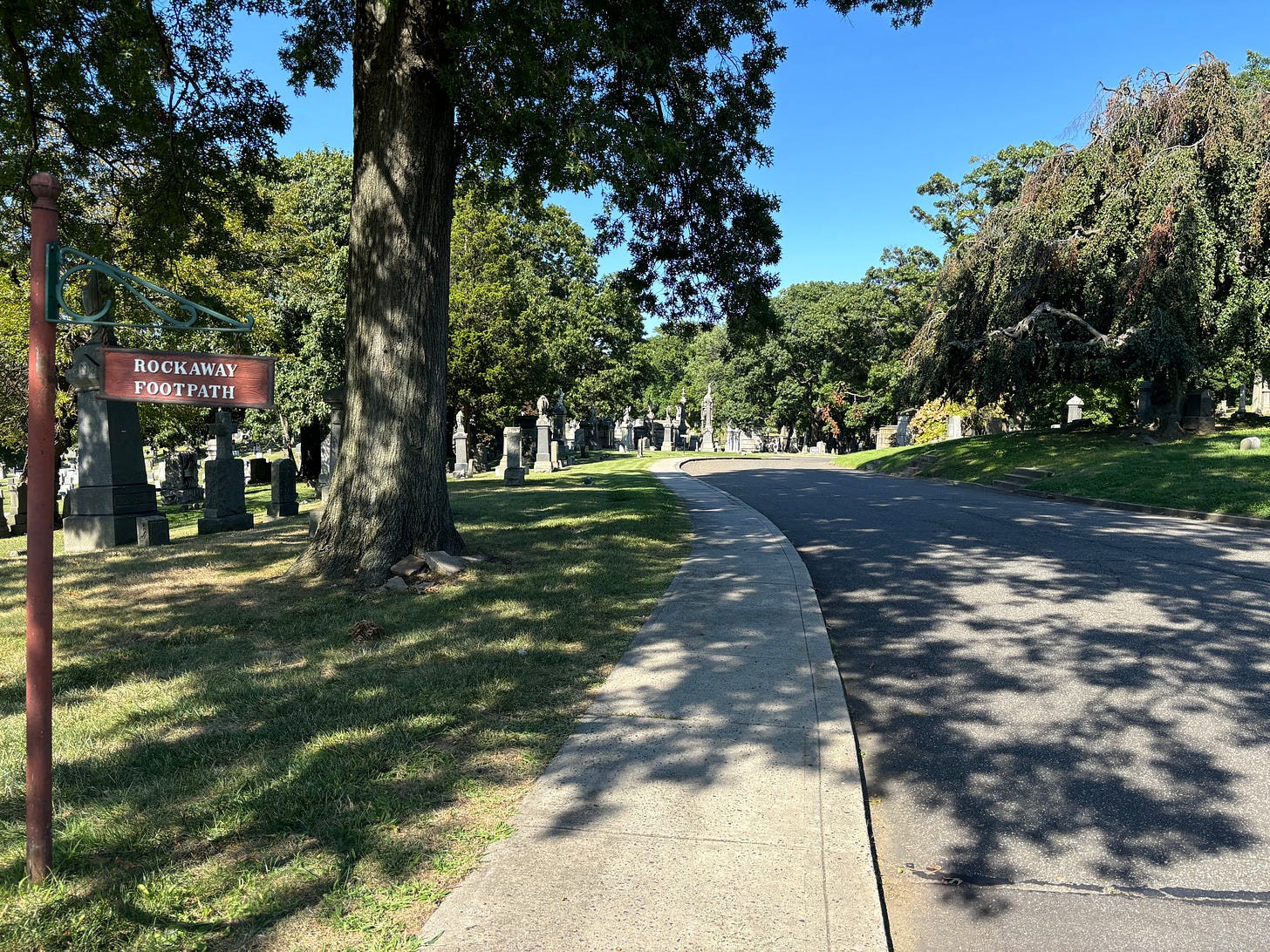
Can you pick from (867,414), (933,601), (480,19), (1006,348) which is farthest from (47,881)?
(867,414)

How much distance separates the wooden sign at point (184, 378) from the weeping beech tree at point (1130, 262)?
80.6ft

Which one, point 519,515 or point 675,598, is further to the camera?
point 519,515

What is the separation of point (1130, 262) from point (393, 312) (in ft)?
74.6

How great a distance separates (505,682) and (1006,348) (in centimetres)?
2336

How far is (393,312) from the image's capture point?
758 cm

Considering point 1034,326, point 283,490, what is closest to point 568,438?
point 1034,326

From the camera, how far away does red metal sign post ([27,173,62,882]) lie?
2.39 meters

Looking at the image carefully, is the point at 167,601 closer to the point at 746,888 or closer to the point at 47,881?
the point at 47,881

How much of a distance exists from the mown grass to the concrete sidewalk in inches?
515

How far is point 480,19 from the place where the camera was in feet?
23.5

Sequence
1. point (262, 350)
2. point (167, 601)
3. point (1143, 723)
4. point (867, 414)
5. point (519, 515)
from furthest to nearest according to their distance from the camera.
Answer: point (867, 414)
point (262, 350)
point (519, 515)
point (167, 601)
point (1143, 723)

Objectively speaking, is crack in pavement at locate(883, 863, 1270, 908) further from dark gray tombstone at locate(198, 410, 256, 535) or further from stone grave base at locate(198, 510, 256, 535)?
dark gray tombstone at locate(198, 410, 256, 535)

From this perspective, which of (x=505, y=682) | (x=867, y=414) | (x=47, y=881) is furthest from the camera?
(x=867, y=414)

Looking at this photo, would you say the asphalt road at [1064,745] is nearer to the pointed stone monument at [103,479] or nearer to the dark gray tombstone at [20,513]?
the pointed stone monument at [103,479]
